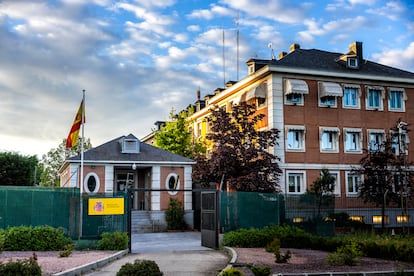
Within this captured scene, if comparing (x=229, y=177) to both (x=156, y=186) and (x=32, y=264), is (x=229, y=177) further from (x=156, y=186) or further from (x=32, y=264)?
(x=32, y=264)

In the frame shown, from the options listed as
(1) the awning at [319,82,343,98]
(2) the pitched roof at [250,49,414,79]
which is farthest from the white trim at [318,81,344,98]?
(2) the pitched roof at [250,49,414,79]

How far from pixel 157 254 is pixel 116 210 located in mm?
2861

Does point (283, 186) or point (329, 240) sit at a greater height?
point (283, 186)

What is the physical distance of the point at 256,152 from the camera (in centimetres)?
3125

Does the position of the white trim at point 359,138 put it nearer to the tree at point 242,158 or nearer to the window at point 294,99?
the window at point 294,99

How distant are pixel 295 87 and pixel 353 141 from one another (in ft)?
21.9

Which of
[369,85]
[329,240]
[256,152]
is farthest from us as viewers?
[369,85]

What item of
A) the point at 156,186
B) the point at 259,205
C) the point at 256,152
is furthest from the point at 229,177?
the point at 259,205

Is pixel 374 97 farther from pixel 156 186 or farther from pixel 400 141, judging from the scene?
pixel 156 186

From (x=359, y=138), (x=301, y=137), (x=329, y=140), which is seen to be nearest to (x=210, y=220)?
(x=301, y=137)

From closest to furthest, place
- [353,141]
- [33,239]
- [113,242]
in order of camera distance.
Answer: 1. [33,239]
2. [113,242]
3. [353,141]

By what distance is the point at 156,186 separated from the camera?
3338 centimetres

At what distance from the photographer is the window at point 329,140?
115 ft

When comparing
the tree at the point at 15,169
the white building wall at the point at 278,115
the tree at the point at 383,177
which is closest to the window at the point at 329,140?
the white building wall at the point at 278,115
